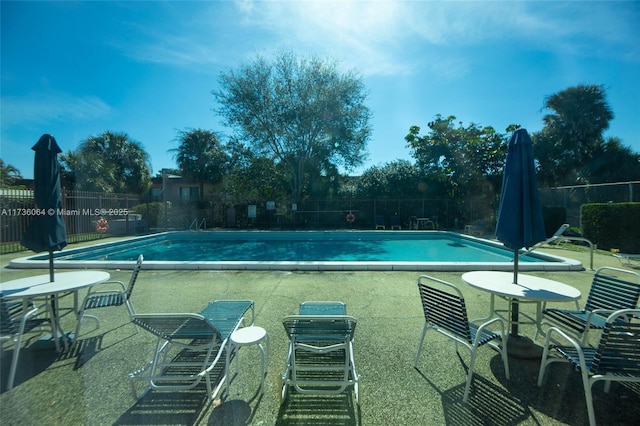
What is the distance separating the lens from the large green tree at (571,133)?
690 inches

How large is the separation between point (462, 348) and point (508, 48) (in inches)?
309

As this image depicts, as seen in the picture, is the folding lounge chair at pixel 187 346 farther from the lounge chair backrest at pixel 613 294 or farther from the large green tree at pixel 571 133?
the large green tree at pixel 571 133

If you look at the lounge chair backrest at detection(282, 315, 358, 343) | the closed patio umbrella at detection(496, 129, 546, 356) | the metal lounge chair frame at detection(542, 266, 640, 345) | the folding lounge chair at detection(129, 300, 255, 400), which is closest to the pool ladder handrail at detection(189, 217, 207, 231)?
the folding lounge chair at detection(129, 300, 255, 400)

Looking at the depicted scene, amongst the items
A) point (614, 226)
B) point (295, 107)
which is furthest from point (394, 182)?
point (614, 226)

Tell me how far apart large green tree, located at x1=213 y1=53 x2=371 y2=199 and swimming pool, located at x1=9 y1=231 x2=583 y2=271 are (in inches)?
218

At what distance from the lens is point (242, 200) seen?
56.9ft

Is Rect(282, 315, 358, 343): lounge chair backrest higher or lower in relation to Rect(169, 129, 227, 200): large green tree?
lower

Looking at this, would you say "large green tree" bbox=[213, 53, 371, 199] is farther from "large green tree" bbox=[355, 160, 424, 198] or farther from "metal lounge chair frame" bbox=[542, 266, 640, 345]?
"metal lounge chair frame" bbox=[542, 266, 640, 345]

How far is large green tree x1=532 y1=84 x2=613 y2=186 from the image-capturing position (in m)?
17.5

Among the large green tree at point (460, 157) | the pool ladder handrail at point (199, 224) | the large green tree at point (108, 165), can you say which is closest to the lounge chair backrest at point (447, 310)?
the large green tree at point (460, 157)

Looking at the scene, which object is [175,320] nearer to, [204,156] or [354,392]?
[354,392]

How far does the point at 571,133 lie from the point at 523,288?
2183 cm

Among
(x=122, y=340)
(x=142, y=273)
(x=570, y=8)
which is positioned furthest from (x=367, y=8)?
(x=142, y=273)

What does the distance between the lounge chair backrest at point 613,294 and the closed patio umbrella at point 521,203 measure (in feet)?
2.29
